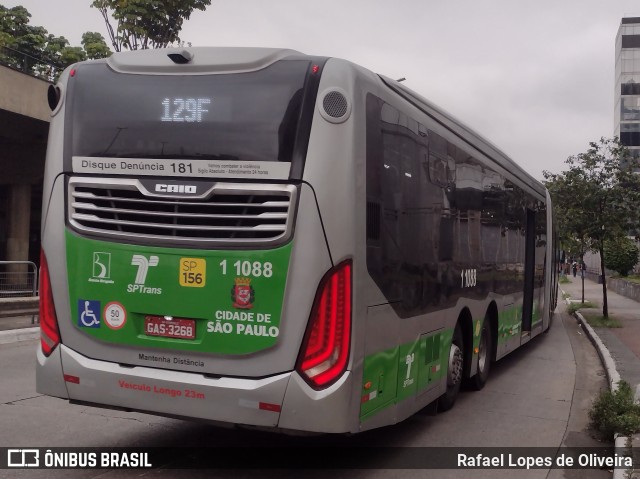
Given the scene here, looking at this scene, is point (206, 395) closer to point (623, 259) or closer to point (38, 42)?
point (38, 42)

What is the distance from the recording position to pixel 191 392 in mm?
5156

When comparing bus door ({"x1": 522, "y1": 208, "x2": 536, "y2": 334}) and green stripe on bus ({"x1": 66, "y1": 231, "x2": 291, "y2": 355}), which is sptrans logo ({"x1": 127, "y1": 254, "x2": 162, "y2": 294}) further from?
bus door ({"x1": 522, "y1": 208, "x2": 536, "y2": 334})

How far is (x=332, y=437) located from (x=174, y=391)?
1643 millimetres

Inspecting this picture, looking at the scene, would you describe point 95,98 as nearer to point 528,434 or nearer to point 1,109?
point 528,434

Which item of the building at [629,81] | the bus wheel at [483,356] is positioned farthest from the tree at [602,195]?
the building at [629,81]

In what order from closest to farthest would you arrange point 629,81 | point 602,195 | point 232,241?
point 232,241 < point 602,195 < point 629,81

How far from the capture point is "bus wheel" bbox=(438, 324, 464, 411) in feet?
26.0

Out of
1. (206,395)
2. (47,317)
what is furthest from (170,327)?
(47,317)

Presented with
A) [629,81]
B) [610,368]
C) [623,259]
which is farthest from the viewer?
[629,81]

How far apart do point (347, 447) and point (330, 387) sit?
6.54 ft

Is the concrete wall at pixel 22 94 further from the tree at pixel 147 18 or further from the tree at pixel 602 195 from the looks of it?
the tree at pixel 602 195

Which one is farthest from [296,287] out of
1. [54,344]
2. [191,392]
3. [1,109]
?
[1,109]

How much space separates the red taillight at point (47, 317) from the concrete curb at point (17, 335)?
26.3ft

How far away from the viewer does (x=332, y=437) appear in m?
6.20
